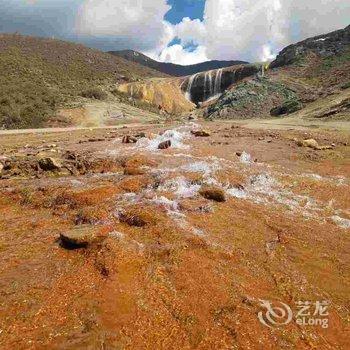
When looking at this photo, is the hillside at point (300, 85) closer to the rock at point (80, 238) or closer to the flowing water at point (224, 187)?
the flowing water at point (224, 187)

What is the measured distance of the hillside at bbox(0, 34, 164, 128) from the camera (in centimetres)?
4556

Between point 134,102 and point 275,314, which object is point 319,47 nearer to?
point 134,102

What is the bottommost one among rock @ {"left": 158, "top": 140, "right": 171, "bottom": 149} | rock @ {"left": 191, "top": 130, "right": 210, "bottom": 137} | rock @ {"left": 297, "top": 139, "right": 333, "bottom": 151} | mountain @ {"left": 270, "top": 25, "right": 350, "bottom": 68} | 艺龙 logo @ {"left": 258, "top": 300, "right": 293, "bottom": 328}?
rock @ {"left": 191, "top": 130, "right": 210, "bottom": 137}

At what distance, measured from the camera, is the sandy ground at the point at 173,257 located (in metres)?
6.70

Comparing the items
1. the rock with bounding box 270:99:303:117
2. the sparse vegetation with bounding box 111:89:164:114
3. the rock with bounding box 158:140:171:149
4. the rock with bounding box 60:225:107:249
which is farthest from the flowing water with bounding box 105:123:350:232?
the sparse vegetation with bounding box 111:89:164:114

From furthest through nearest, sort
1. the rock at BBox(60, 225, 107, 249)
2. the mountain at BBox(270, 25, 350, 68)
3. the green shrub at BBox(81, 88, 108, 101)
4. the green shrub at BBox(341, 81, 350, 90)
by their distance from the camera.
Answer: the green shrub at BBox(81, 88, 108, 101) → the mountain at BBox(270, 25, 350, 68) → the green shrub at BBox(341, 81, 350, 90) → the rock at BBox(60, 225, 107, 249)

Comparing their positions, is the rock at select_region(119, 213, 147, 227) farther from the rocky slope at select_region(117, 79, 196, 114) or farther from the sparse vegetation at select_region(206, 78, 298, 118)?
the rocky slope at select_region(117, 79, 196, 114)

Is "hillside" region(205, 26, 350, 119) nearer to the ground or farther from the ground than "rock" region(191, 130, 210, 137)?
farther from the ground

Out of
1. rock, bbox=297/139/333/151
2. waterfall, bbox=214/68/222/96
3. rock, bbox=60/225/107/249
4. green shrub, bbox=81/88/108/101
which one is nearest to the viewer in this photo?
rock, bbox=60/225/107/249

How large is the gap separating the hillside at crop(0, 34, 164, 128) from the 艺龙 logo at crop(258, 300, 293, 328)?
A: 40372mm

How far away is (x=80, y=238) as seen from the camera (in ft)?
31.0

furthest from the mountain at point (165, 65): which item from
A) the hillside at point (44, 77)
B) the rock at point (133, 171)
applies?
the rock at point (133, 171)

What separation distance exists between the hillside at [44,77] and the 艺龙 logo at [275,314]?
4037 cm

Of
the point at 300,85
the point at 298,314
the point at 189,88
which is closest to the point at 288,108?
the point at 300,85
